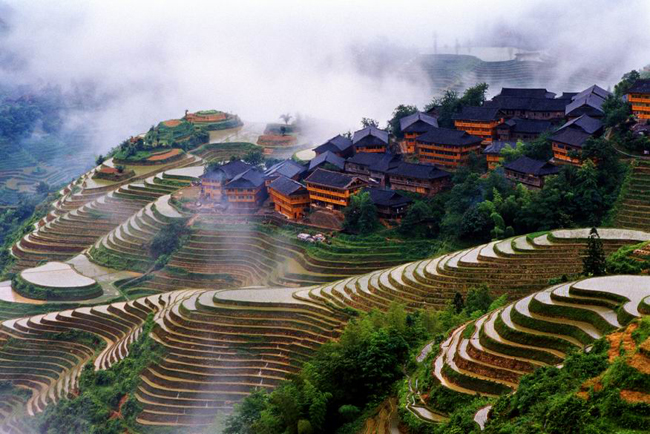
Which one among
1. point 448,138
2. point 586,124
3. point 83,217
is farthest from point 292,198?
point 83,217

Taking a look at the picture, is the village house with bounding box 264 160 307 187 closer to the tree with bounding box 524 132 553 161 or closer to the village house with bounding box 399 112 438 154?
the village house with bounding box 399 112 438 154

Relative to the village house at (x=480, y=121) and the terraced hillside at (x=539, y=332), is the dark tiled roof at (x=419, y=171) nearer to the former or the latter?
the village house at (x=480, y=121)

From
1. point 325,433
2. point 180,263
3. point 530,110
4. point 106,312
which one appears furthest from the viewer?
point 530,110

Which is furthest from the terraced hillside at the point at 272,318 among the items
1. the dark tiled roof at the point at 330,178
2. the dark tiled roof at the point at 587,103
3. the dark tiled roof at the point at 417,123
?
the dark tiled roof at the point at 417,123

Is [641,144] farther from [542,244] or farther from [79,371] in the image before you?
[79,371]

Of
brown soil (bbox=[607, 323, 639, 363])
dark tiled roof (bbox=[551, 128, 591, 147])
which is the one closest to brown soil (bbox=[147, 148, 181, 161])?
dark tiled roof (bbox=[551, 128, 591, 147])

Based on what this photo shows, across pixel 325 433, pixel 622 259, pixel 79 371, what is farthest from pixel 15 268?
pixel 622 259
